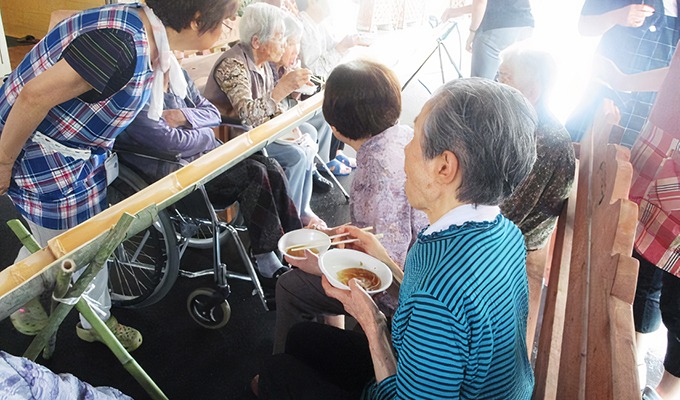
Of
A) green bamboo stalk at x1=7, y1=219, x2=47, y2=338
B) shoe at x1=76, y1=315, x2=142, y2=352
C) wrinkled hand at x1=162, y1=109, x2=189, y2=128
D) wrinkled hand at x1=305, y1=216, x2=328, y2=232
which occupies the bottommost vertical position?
shoe at x1=76, y1=315, x2=142, y2=352

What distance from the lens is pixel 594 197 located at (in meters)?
1.35

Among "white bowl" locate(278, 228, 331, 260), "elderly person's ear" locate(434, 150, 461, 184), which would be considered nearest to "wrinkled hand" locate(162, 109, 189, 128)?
"white bowl" locate(278, 228, 331, 260)

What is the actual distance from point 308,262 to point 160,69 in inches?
27.8

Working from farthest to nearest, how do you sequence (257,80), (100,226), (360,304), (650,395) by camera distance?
(257,80), (650,395), (360,304), (100,226)

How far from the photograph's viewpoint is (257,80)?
254 centimetres

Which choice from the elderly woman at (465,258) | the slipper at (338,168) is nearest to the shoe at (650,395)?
the elderly woman at (465,258)

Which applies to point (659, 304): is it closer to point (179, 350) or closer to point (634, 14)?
point (634, 14)

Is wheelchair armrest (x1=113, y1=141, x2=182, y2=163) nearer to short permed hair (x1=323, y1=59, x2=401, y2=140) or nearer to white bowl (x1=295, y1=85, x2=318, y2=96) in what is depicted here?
short permed hair (x1=323, y1=59, x2=401, y2=140)

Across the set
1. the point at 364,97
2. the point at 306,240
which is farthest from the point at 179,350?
the point at 364,97

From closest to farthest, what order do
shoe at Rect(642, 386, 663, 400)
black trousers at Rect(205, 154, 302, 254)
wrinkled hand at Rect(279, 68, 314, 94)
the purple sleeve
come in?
shoe at Rect(642, 386, 663, 400), the purple sleeve, black trousers at Rect(205, 154, 302, 254), wrinkled hand at Rect(279, 68, 314, 94)

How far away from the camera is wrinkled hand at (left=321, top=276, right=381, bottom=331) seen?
45.9 inches

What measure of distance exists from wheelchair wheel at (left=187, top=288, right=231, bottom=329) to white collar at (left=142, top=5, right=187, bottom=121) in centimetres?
74

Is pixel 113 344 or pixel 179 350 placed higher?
pixel 113 344

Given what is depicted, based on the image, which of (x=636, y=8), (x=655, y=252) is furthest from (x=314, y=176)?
(x=655, y=252)
